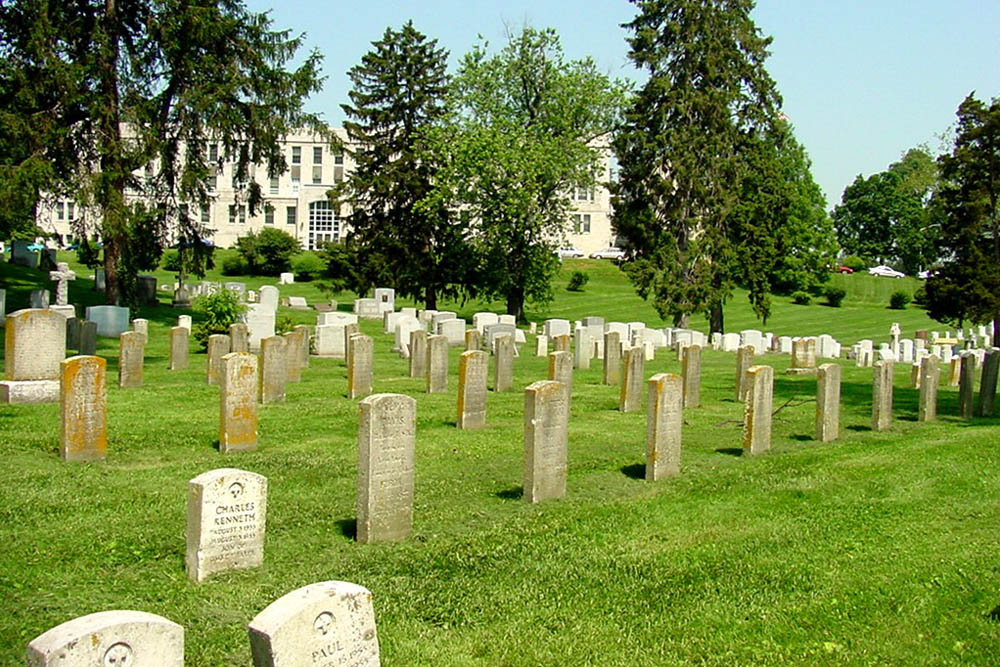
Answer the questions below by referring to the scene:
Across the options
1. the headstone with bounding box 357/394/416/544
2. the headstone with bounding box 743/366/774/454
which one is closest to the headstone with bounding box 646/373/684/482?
the headstone with bounding box 743/366/774/454

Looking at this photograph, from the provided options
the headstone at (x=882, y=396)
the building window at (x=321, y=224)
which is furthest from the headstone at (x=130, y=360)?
the building window at (x=321, y=224)

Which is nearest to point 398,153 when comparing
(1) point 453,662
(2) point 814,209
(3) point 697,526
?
(2) point 814,209

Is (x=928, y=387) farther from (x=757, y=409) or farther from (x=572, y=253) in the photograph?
(x=572, y=253)

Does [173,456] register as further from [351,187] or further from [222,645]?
[351,187]

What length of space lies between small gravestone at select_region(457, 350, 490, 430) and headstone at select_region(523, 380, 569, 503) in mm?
4145

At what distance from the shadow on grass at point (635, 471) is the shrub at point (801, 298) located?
62.7 m

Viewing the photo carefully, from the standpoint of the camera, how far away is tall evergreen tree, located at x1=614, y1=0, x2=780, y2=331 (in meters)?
43.0

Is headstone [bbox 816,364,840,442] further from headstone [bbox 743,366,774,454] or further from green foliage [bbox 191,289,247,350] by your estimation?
green foliage [bbox 191,289,247,350]

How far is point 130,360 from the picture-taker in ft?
60.6

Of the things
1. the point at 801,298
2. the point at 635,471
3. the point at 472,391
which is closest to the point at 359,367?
the point at 472,391

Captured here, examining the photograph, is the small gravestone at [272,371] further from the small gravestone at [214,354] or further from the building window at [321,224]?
the building window at [321,224]

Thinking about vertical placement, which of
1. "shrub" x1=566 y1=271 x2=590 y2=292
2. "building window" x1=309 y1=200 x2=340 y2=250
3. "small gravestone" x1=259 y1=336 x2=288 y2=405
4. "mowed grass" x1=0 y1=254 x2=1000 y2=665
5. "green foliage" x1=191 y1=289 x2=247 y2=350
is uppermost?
"building window" x1=309 y1=200 x2=340 y2=250

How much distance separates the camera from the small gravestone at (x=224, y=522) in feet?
26.9

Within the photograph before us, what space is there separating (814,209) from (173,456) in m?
69.3
